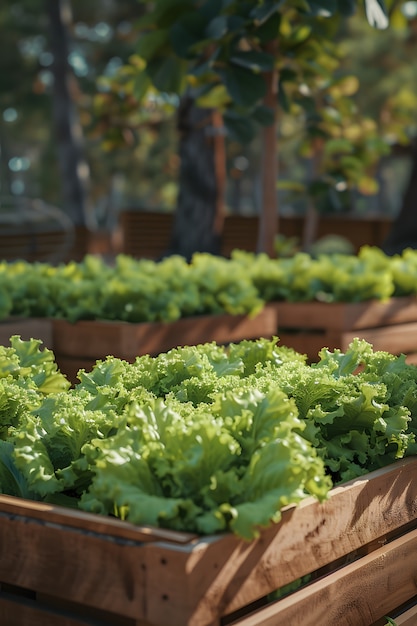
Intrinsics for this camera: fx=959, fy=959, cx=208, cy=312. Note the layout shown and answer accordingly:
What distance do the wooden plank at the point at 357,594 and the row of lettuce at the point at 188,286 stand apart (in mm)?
3288

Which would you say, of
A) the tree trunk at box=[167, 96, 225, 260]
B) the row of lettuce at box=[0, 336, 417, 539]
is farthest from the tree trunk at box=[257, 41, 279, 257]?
the row of lettuce at box=[0, 336, 417, 539]

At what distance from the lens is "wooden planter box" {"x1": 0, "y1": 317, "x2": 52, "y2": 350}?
5834 millimetres

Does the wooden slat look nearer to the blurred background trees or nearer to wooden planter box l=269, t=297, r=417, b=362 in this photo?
wooden planter box l=269, t=297, r=417, b=362

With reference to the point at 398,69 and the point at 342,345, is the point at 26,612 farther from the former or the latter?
the point at 398,69

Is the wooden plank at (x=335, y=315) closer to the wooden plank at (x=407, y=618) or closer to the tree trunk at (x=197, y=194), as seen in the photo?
the wooden plank at (x=407, y=618)

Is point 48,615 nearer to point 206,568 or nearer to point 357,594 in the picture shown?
point 206,568

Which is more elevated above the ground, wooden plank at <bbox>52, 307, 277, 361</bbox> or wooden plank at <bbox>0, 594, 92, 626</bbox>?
wooden plank at <bbox>52, 307, 277, 361</bbox>

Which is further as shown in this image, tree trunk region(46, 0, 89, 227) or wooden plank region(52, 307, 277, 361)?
tree trunk region(46, 0, 89, 227)

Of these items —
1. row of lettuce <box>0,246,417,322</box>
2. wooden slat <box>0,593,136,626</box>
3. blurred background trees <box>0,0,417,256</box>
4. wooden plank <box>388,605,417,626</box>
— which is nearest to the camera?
wooden slat <box>0,593,136,626</box>

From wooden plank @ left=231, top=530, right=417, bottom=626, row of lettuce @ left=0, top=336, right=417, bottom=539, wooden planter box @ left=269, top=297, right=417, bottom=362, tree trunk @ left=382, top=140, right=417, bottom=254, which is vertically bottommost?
wooden plank @ left=231, top=530, right=417, bottom=626

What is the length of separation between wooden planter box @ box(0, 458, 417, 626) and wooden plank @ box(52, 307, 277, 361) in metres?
3.13

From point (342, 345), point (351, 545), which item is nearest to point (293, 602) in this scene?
point (351, 545)

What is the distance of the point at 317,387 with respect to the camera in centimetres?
313

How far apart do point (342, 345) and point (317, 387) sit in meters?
3.95
